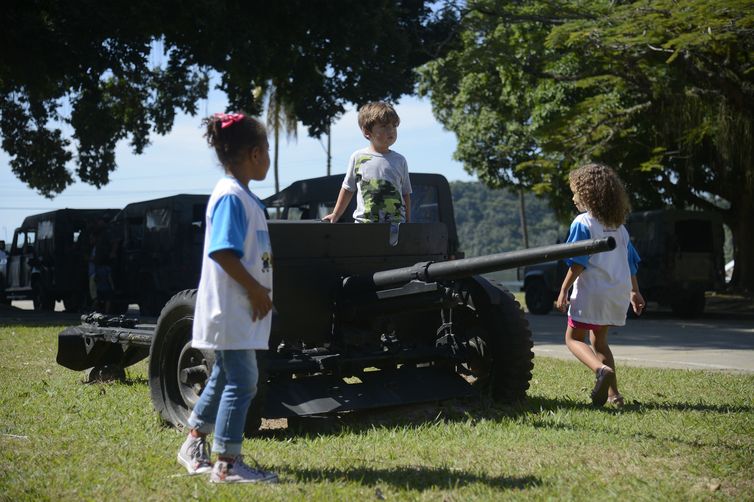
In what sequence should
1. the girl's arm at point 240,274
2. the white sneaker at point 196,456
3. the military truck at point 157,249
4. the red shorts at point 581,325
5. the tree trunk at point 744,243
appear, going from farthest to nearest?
the tree trunk at point 744,243 < the military truck at point 157,249 < the red shorts at point 581,325 < the white sneaker at point 196,456 < the girl's arm at point 240,274

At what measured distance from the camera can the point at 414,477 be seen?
460 cm

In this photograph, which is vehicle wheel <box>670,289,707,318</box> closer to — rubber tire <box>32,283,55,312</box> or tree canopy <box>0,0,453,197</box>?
tree canopy <box>0,0,453,197</box>

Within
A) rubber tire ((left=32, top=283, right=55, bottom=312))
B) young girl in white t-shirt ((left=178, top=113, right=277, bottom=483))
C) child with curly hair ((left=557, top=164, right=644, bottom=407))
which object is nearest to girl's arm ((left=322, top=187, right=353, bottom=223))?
child with curly hair ((left=557, top=164, right=644, bottom=407))

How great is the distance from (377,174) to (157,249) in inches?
534

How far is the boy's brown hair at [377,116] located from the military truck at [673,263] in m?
14.1

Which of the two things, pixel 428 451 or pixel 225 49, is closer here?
pixel 428 451

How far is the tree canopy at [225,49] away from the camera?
676 inches

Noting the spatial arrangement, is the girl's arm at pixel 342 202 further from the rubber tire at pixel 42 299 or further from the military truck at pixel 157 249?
the rubber tire at pixel 42 299

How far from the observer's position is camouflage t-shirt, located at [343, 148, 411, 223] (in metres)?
6.52

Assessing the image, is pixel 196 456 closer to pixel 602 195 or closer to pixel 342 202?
pixel 342 202

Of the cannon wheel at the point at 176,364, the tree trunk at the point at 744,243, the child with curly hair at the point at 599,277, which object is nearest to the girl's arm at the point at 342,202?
the cannon wheel at the point at 176,364

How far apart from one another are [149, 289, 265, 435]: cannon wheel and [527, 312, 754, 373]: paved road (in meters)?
5.48

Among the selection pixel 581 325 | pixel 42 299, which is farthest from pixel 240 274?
pixel 42 299

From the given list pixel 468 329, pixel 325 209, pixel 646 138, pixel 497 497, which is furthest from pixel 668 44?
pixel 497 497
